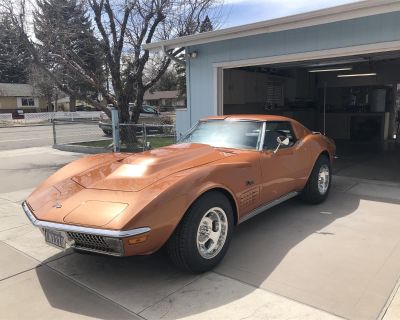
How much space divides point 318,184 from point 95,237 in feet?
12.3

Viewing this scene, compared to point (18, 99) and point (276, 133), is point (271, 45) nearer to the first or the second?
point (276, 133)

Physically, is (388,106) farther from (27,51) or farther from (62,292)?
(62,292)

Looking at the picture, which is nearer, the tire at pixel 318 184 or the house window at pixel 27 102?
the tire at pixel 318 184

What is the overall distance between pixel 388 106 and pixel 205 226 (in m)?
14.2

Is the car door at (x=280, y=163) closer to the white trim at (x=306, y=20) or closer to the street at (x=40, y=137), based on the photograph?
the white trim at (x=306, y=20)

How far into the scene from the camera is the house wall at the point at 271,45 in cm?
652

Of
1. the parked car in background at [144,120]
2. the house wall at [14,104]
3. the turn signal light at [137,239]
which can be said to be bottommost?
the turn signal light at [137,239]

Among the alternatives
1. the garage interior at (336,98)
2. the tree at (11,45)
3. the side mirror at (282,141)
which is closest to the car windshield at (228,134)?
the side mirror at (282,141)

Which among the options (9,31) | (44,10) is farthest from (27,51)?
(44,10)

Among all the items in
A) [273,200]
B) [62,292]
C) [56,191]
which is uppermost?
[56,191]

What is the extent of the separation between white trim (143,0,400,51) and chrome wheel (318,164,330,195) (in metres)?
2.55

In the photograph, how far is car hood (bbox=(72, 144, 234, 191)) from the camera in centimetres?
354

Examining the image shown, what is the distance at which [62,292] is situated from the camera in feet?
10.9

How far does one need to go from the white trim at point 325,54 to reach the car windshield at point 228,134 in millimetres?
3073
